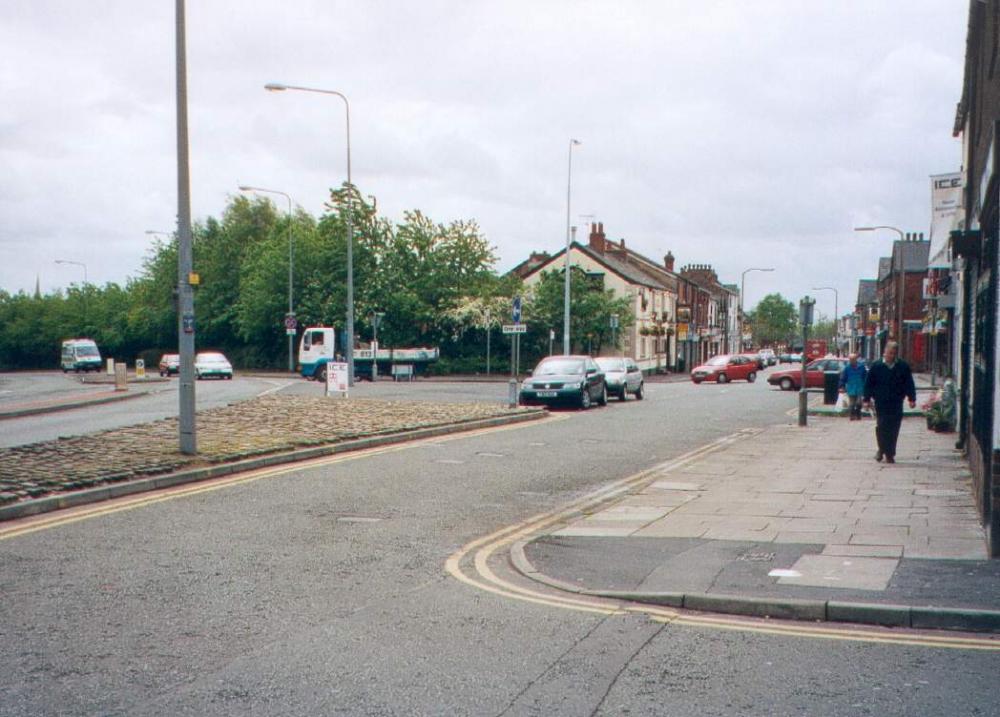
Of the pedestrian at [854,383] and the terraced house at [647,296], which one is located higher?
the terraced house at [647,296]

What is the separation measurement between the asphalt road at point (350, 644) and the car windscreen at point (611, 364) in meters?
23.6

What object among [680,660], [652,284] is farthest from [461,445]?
[652,284]

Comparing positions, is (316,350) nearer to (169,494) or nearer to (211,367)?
(211,367)

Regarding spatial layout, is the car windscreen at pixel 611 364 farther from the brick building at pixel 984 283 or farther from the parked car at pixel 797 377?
the brick building at pixel 984 283

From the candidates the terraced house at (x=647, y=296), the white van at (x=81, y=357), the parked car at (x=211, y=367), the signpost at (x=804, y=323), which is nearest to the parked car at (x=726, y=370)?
the terraced house at (x=647, y=296)

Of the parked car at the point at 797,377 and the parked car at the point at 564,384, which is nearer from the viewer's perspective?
the parked car at the point at 564,384

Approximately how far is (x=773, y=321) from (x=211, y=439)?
471 feet

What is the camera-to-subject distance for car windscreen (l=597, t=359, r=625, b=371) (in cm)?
3326

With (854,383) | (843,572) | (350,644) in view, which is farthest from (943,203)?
(350,644)

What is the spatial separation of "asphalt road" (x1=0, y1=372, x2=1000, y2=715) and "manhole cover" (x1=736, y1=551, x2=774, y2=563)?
71.8 inches

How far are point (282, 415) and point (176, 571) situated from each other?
44.6ft

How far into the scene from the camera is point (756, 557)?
7969mm

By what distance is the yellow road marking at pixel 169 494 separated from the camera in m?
9.45

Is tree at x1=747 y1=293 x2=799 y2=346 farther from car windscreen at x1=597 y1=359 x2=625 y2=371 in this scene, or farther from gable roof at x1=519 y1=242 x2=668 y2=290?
car windscreen at x1=597 y1=359 x2=625 y2=371
